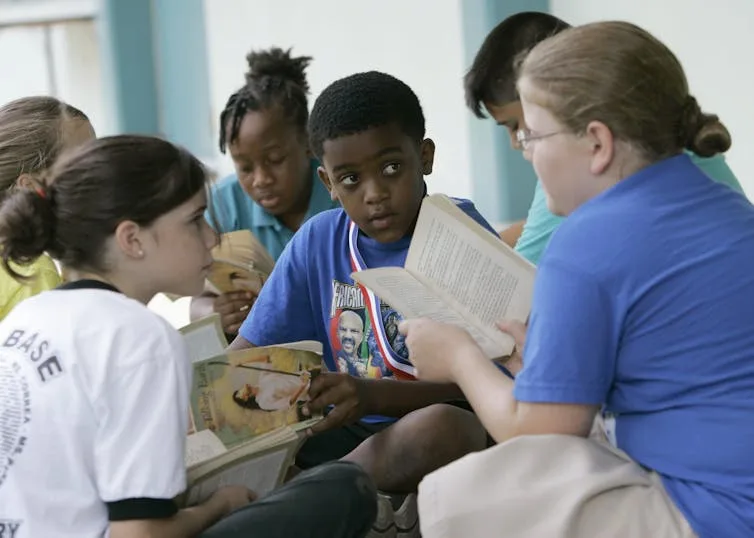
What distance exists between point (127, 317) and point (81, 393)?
119mm

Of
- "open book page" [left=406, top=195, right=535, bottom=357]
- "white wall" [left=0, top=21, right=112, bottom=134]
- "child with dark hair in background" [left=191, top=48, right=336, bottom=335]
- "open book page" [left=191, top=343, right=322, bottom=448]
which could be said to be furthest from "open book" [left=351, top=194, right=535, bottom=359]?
"white wall" [left=0, top=21, right=112, bottom=134]

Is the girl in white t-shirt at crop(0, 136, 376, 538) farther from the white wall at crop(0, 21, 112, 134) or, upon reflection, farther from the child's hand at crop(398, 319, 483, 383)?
the white wall at crop(0, 21, 112, 134)

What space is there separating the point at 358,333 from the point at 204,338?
46 centimetres

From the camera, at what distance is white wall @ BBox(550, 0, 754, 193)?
3182 mm

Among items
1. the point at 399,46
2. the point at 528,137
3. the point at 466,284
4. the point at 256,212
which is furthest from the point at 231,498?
the point at 399,46

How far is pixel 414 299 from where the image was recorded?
2.01 meters

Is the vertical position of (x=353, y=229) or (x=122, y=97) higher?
(x=353, y=229)

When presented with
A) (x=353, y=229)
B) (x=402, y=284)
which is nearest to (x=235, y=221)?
(x=353, y=229)

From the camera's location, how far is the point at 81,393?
1.56m

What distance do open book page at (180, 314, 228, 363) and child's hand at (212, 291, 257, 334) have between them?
780 mm

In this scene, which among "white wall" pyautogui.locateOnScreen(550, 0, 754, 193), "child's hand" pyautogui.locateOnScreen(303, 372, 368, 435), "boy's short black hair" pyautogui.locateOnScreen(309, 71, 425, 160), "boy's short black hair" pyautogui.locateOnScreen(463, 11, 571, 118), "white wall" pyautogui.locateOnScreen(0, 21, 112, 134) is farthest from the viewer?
"white wall" pyautogui.locateOnScreen(0, 21, 112, 134)

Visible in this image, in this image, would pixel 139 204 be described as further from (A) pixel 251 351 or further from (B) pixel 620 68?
(B) pixel 620 68

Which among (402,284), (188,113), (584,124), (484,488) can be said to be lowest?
(188,113)

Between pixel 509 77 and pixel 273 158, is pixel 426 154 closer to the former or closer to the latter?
pixel 509 77
